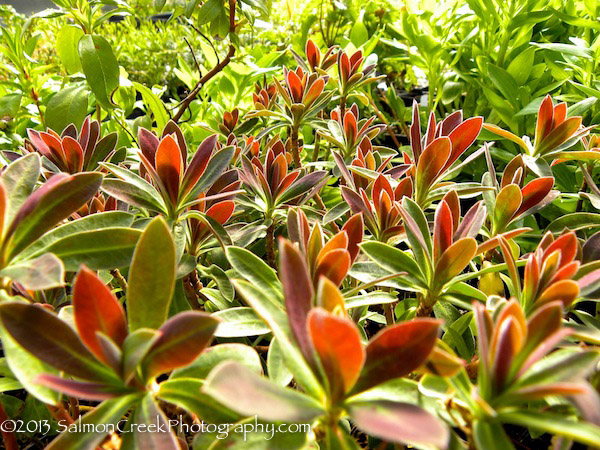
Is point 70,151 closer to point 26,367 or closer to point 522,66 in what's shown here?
point 26,367

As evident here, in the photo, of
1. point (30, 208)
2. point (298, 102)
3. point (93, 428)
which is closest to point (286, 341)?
point (93, 428)

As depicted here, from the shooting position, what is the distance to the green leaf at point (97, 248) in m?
0.45

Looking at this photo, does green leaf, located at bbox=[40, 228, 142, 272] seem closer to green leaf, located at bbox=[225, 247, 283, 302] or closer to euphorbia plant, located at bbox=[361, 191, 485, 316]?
green leaf, located at bbox=[225, 247, 283, 302]

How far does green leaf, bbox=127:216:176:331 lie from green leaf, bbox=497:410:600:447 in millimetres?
291

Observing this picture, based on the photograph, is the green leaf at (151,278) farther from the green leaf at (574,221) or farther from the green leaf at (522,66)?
the green leaf at (522,66)

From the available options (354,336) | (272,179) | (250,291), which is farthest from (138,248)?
(272,179)

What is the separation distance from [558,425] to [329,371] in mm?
158

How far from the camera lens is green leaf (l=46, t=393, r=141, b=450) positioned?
14.5 inches

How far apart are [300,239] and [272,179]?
0.26 meters

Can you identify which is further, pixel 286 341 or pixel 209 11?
pixel 209 11

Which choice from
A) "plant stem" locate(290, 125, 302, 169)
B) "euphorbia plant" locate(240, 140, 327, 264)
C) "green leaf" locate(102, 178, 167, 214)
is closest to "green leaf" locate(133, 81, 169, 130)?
"plant stem" locate(290, 125, 302, 169)

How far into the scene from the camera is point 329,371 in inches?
13.6

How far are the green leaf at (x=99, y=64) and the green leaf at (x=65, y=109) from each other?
0.28ft

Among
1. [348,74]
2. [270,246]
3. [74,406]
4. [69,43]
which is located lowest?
[74,406]
